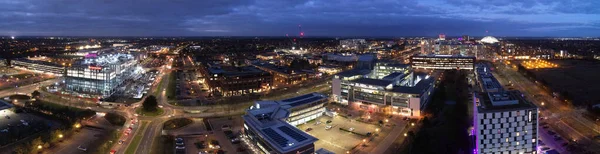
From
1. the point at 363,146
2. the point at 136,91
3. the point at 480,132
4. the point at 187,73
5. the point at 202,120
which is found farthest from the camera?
the point at 187,73

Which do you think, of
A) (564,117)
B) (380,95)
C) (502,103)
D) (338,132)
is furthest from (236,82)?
(564,117)

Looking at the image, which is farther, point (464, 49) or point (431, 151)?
point (464, 49)

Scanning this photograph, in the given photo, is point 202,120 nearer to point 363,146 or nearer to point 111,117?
point 111,117

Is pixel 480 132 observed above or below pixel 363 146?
above

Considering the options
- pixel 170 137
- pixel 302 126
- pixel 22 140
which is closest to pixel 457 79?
pixel 302 126

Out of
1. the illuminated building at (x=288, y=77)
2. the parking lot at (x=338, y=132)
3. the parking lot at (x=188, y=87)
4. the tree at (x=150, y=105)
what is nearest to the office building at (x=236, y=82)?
the parking lot at (x=188, y=87)

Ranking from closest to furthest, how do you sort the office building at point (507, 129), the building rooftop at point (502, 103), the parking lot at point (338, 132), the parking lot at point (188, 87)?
the office building at point (507, 129) → the building rooftop at point (502, 103) → the parking lot at point (338, 132) → the parking lot at point (188, 87)

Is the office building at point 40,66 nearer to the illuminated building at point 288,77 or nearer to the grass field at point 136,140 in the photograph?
the illuminated building at point 288,77

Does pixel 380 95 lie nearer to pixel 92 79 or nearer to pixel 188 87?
pixel 188 87
